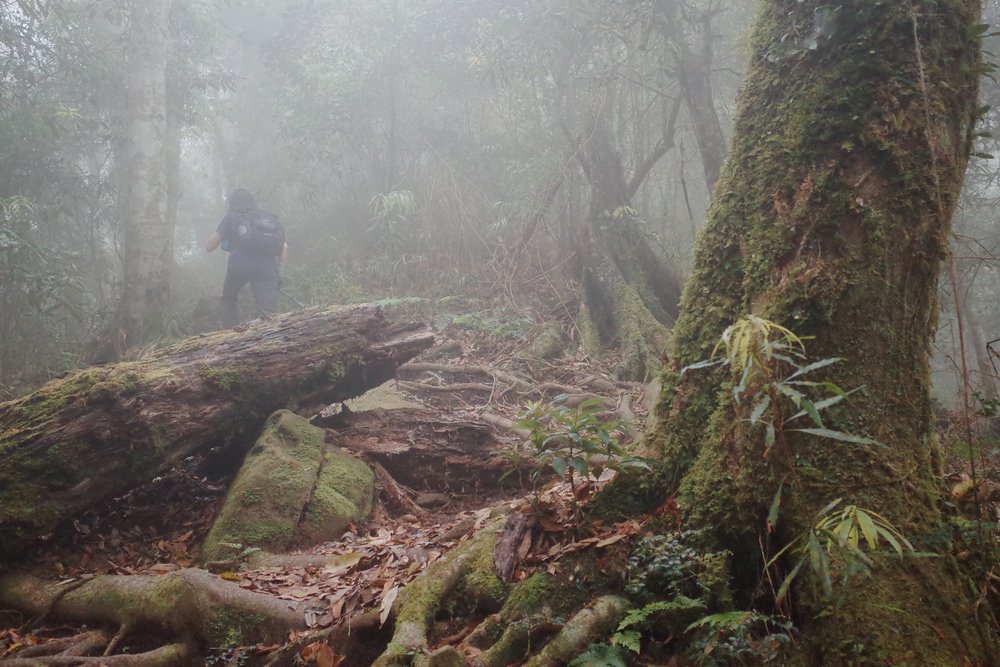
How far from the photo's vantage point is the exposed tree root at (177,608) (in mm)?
3164

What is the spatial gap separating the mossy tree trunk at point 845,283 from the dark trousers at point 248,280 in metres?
8.63

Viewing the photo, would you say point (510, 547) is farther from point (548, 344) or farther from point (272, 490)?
point (548, 344)

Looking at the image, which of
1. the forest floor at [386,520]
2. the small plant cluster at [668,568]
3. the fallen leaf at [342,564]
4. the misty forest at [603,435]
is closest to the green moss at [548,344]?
the misty forest at [603,435]

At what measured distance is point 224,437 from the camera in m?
5.27

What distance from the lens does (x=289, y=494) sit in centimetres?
462

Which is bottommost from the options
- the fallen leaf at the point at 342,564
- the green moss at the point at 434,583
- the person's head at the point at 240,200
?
the fallen leaf at the point at 342,564

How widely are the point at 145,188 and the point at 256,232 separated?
2.79 meters

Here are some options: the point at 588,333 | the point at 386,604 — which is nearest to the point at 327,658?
the point at 386,604

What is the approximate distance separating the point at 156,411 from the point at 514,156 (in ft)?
38.2

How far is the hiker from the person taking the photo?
32.4 ft

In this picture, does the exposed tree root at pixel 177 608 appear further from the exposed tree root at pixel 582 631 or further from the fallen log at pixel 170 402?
the exposed tree root at pixel 582 631

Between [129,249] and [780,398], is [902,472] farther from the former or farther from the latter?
[129,249]

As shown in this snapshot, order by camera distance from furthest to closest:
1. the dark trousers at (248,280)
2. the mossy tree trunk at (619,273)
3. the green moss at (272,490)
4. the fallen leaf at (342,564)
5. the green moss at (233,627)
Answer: the dark trousers at (248,280)
the mossy tree trunk at (619,273)
the green moss at (272,490)
the fallen leaf at (342,564)
the green moss at (233,627)

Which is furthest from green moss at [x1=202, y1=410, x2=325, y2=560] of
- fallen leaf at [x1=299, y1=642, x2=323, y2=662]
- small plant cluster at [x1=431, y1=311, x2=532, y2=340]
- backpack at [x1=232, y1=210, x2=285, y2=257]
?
backpack at [x1=232, y1=210, x2=285, y2=257]
